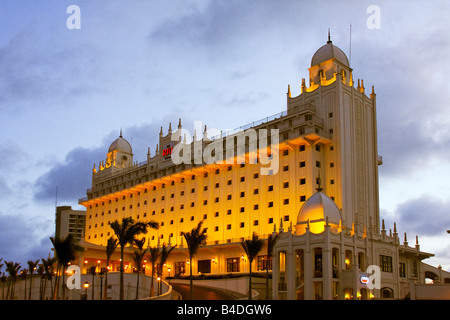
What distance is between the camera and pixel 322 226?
41281mm

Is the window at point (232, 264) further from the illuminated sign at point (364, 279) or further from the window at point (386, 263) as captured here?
the illuminated sign at point (364, 279)

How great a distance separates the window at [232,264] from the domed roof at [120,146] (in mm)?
37173

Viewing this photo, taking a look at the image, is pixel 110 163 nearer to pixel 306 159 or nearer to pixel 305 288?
pixel 306 159

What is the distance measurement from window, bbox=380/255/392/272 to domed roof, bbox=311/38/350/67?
2388 centimetres

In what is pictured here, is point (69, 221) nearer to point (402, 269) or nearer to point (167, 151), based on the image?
point (167, 151)

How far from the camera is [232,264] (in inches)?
2448

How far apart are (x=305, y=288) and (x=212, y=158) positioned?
97.8ft

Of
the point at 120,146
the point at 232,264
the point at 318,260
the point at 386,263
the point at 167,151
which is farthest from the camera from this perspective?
the point at 120,146

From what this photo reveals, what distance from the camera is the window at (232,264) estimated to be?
61.5m

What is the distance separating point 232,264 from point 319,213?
2252 cm

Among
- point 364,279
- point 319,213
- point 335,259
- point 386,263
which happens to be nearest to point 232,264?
point 386,263

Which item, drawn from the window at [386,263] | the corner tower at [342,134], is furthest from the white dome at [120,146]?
the window at [386,263]

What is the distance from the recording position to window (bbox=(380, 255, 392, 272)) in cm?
4599

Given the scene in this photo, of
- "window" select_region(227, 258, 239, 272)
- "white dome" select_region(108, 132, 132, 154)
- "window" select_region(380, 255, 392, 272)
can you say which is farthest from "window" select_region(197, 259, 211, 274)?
"white dome" select_region(108, 132, 132, 154)
